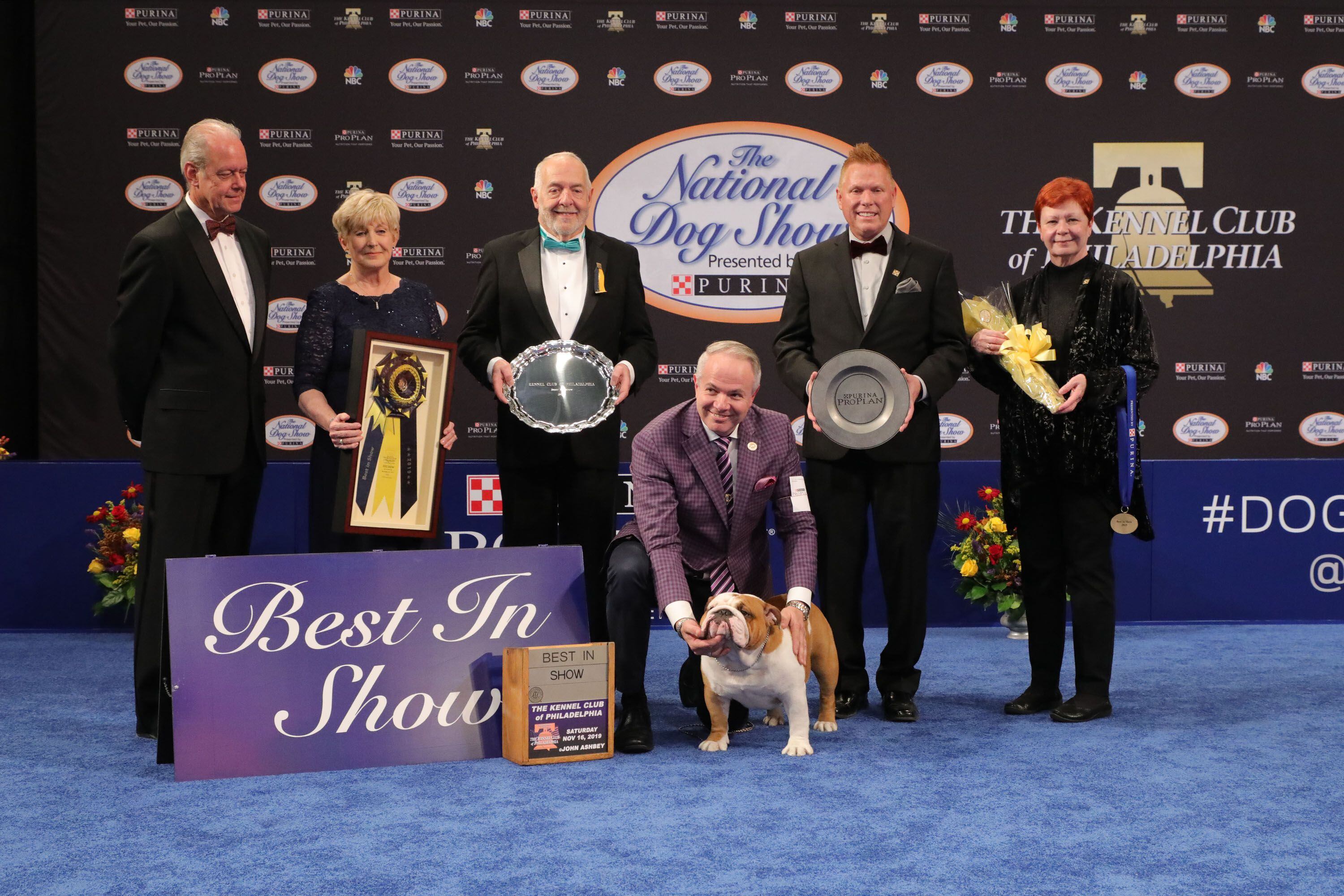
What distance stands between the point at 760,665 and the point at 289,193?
444 centimetres

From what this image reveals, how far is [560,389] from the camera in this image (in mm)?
3598

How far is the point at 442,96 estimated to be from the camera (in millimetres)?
6500

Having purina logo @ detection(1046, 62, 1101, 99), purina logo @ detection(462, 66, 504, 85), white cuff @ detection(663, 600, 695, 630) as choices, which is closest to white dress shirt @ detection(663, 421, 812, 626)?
white cuff @ detection(663, 600, 695, 630)

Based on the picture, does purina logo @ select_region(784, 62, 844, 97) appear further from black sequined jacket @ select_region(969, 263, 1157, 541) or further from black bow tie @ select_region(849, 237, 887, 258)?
black sequined jacket @ select_region(969, 263, 1157, 541)

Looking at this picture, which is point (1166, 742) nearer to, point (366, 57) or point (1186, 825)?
point (1186, 825)

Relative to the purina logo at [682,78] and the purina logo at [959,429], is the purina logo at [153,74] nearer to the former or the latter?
the purina logo at [682,78]

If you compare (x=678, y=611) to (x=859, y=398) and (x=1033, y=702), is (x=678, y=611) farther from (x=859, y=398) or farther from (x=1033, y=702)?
(x=1033, y=702)

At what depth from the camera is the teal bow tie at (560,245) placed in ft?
12.3

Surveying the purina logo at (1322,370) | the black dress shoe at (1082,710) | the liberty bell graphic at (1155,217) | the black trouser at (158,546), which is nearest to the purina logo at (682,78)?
the liberty bell graphic at (1155,217)

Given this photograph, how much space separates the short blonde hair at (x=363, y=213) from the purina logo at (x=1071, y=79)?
14.1 ft

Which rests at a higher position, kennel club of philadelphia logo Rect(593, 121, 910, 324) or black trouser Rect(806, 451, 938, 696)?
kennel club of philadelphia logo Rect(593, 121, 910, 324)

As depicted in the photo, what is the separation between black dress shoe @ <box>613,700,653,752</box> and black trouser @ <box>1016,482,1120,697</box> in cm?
128

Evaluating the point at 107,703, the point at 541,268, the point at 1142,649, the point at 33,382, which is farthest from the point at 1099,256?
the point at 33,382

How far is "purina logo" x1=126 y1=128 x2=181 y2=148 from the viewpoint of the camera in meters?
6.42
